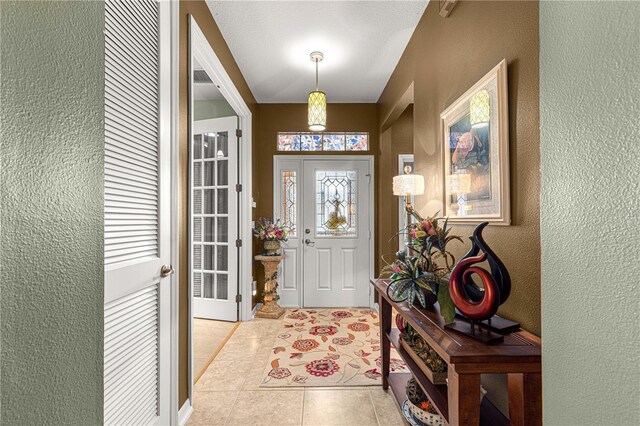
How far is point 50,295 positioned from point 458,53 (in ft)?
6.94

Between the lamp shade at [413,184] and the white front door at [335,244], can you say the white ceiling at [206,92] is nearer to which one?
the white front door at [335,244]

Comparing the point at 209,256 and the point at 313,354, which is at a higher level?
the point at 209,256

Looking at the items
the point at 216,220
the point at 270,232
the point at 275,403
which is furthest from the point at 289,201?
the point at 275,403

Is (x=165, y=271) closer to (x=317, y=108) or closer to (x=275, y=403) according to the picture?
(x=275, y=403)

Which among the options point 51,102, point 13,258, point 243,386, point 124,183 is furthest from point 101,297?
point 243,386

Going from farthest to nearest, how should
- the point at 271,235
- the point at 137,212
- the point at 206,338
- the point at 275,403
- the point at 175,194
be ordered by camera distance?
1. the point at 271,235
2. the point at 206,338
3. the point at 275,403
4. the point at 175,194
5. the point at 137,212

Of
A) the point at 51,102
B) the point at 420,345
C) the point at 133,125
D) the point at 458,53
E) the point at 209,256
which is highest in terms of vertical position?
the point at 458,53

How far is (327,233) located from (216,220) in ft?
4.64

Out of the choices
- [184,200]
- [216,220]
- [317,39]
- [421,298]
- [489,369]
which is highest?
[317,39]

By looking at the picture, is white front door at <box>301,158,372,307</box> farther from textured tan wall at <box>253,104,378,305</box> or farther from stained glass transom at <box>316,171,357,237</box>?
textured tan wall at <box>253,104,378,305</box>

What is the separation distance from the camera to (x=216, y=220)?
367 cm

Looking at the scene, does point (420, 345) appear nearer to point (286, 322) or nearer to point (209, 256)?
point (286, 322)

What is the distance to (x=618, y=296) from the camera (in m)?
0.55

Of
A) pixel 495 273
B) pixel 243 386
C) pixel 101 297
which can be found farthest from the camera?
pixel 243 386
